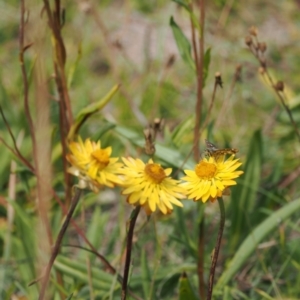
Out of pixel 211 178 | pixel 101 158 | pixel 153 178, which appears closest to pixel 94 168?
pixel 101 158

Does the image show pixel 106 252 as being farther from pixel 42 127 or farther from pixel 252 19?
pixel 252 19

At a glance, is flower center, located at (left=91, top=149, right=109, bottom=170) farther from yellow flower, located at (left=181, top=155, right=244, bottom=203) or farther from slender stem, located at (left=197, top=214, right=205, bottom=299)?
slender stem, located at (left=197, top=214, right=205, bottom=299)

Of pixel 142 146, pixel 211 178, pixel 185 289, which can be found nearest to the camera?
pixel 211 178

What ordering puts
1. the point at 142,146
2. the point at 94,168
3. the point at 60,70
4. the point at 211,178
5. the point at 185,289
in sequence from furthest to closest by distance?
the point at 142,146
the point at 60,70
the point at 185,289
the point at 94,168
the point at 211,178

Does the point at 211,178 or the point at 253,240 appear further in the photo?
the point at 253,240

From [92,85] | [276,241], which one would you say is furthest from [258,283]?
[92,85]

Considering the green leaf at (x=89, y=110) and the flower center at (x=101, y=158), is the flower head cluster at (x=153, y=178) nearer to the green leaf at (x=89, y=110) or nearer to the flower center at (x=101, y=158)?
the flower center at (x=101, y=158)

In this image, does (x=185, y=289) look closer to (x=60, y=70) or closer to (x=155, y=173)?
(x=155, y=173)
